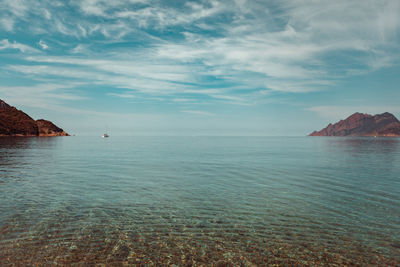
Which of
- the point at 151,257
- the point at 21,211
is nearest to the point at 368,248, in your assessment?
the point at 151,257

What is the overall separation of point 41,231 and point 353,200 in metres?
23.9

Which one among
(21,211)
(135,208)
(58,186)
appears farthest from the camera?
(58,186)

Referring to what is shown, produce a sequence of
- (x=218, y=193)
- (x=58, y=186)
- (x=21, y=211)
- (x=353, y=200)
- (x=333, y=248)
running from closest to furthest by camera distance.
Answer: (x=333, y=248) < (x=21, y=211) < (x=353, y=200) < (x=218, y=193) < (x=58, y=186)

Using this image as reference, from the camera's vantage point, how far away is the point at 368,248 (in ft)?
38.9

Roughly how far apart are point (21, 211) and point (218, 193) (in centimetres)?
1576

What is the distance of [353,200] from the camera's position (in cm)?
2050

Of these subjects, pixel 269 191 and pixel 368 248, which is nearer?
pixel 368 248

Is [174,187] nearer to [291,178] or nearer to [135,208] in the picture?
[135,208]

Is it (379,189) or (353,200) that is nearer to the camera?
(353,200)

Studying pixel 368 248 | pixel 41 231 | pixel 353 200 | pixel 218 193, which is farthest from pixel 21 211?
pixel 353 200

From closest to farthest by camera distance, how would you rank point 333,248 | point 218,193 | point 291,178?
point 333,248 < point 218,193 < point 291,178

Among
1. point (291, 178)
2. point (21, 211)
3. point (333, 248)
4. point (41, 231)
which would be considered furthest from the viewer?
point (291, 178)

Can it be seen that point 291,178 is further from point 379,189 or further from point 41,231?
point 41,231

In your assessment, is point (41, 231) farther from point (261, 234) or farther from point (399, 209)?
point (399, 209)
